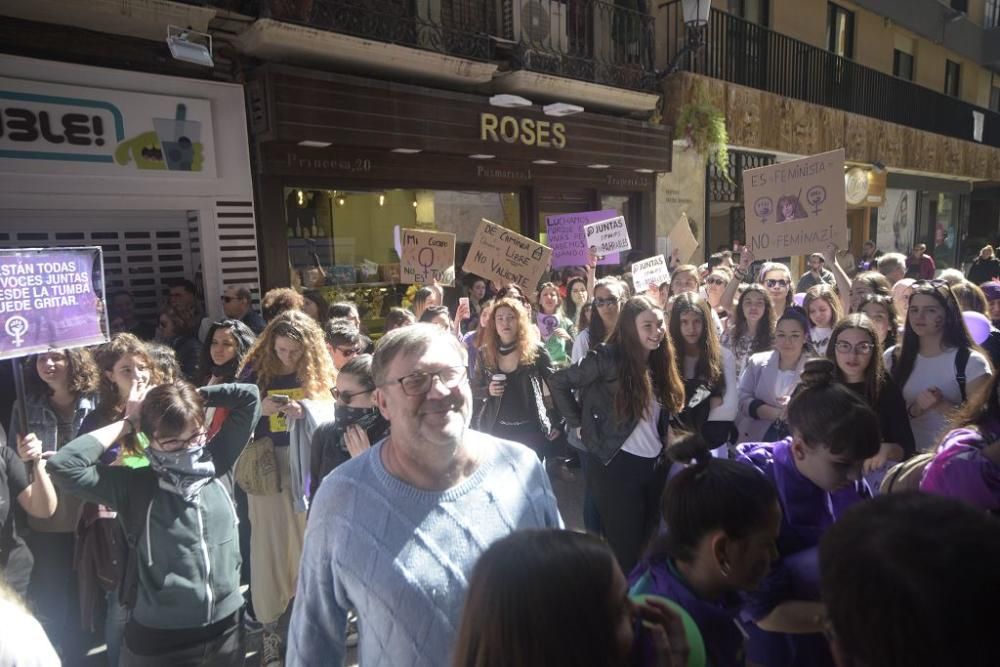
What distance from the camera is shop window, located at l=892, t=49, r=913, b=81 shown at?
730 inches

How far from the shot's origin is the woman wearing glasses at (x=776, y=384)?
12.3ft

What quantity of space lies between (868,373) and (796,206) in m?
2.97

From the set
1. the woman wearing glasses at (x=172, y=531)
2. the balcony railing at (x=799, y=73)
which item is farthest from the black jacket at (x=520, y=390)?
the balcony railing at (x=799, y=73)

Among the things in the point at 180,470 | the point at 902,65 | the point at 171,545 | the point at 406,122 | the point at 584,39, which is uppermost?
the point at 902,65

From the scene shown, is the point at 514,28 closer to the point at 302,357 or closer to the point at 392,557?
the point at 302,357

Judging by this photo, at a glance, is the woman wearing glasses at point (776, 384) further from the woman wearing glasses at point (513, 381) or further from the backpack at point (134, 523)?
the backpack at point (134, 523)

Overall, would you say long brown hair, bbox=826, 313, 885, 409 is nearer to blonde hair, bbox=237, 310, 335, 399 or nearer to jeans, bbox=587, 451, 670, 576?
jeans, bbox=587, 451, 670, 576

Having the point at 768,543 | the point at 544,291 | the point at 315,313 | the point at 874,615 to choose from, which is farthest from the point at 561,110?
the point at 874,615

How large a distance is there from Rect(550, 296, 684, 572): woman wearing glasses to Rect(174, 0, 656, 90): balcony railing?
18.5 feet

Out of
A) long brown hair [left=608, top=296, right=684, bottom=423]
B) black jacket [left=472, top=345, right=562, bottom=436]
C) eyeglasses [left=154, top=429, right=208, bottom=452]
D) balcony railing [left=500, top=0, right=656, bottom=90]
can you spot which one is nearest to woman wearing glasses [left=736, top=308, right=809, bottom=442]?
long brown hair [left=608, top=296, right=684, bottom=423]

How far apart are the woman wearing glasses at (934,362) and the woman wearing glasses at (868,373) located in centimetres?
21

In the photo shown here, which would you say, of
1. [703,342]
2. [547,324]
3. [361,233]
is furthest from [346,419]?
[361,233]

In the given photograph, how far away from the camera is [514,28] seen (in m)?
9.29

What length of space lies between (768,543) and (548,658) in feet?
3.19
